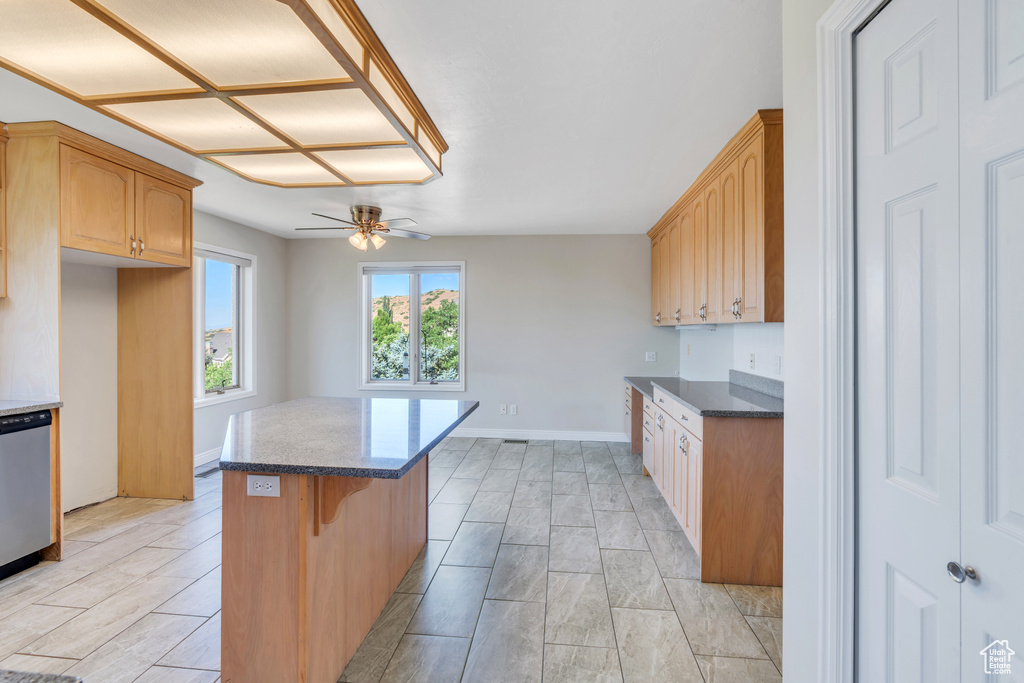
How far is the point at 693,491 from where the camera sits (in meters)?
2.44

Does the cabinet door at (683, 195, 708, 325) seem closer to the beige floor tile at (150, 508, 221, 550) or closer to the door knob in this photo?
the door knob

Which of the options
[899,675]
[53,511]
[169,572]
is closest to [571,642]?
[899,675]

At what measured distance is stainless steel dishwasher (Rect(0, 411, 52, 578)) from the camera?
2.23 metres

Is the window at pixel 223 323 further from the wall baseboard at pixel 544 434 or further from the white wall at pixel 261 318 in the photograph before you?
the wall baseboard at pixel 544 434

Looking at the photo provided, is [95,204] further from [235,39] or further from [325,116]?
[235,39]

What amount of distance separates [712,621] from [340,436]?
6.10 ft

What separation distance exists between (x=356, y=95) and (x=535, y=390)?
12.7 feet

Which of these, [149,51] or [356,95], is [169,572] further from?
[356,95]

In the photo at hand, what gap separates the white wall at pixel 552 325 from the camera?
5031 millimetres

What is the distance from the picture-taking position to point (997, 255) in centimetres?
72

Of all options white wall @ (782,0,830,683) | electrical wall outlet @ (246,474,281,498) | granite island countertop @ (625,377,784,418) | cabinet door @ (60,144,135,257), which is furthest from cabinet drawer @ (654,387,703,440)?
cabinet door @ (60,144,135,257)

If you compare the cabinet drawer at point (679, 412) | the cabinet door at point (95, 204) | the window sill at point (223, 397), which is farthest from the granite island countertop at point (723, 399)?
the window sill at point (223, 397)

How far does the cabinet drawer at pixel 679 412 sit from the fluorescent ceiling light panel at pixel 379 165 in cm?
212

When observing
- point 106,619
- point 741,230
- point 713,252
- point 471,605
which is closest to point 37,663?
point 106,619
